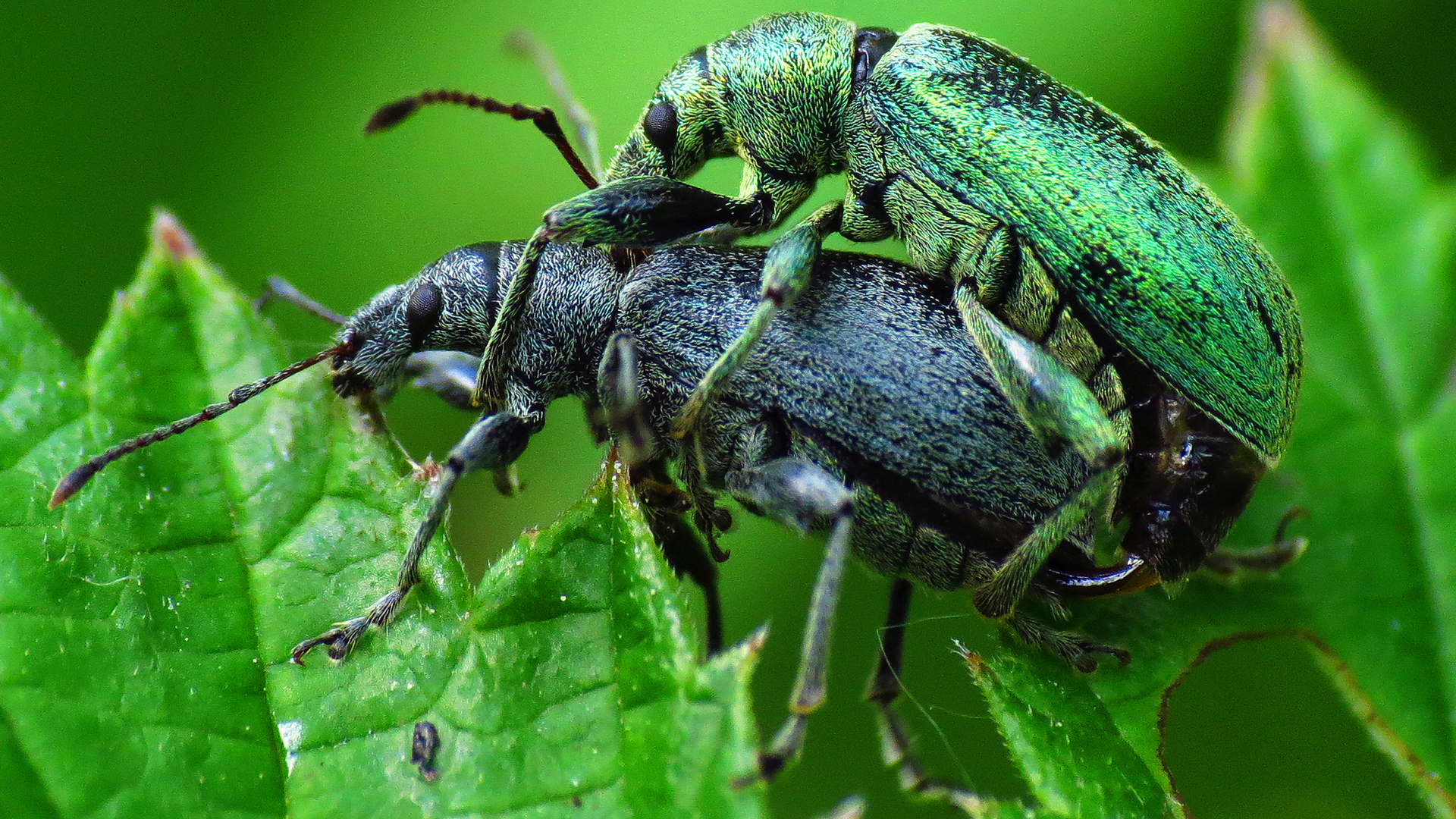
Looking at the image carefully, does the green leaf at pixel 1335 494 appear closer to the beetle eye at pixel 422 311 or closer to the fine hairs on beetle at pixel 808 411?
the fine hairs on beetle at pixel 808 411

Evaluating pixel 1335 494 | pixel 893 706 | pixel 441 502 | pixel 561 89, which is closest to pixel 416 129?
pixel 561 89

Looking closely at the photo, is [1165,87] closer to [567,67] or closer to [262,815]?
[567,67]

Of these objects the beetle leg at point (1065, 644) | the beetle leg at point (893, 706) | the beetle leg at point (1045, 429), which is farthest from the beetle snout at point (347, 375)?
the beetle leg at point (1065, 644)

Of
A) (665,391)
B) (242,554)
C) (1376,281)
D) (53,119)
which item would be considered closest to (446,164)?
(53,119)

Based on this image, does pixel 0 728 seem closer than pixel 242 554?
Yes

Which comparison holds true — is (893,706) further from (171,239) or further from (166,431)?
(171,239)

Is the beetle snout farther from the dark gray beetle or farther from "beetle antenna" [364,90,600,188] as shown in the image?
"beetle antenna" [364,90,600,188]

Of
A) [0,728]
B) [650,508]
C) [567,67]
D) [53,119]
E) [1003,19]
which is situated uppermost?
[1003,19]
